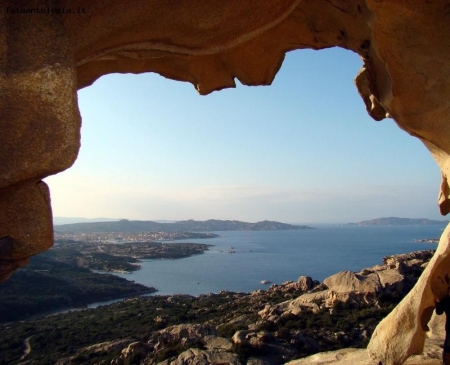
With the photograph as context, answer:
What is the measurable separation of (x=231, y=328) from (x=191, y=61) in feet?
42.4

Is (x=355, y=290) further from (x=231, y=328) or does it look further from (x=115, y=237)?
(x=115, y=237)

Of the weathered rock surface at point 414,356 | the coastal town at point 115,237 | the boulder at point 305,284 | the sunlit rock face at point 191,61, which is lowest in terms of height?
the coastal town at point 115,237

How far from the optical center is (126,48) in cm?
303

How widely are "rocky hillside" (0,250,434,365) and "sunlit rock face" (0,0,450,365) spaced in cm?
766

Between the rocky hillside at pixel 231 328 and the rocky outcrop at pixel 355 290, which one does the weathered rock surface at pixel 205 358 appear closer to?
the rocky hillside at pixel 231 328

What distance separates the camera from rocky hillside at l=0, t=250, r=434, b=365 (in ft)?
38.4

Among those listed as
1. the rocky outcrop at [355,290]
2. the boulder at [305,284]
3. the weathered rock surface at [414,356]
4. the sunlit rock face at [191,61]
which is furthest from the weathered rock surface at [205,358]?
the boulder at [305,284]

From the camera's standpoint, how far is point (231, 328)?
1534cm

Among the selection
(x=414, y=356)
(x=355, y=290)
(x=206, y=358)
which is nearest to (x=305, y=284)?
(x=355, y=290)

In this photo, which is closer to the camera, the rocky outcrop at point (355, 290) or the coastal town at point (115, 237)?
the rocky outcrop at point (355, 290)

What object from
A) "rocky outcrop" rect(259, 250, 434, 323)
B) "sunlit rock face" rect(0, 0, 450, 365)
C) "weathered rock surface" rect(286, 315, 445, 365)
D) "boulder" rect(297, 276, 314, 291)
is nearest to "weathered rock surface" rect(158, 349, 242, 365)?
"weathered rock surface" rect(286, 315, 445, 365)

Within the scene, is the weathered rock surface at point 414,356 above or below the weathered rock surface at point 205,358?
above

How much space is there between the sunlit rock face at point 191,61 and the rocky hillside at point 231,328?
766cm

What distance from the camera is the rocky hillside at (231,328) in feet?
38.4
